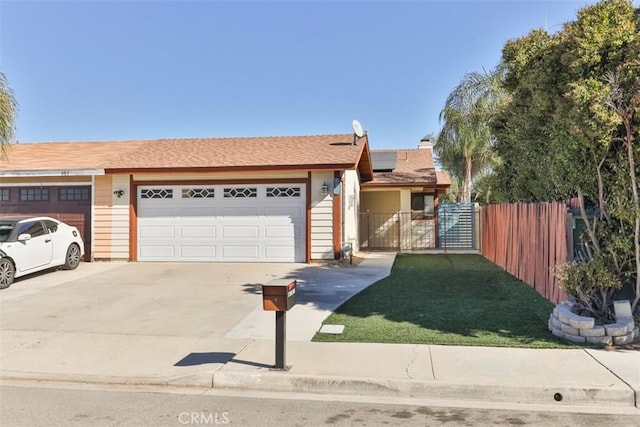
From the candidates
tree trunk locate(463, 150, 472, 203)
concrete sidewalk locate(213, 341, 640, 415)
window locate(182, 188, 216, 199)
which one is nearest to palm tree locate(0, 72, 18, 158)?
window locate(182, 188, 216, 199)

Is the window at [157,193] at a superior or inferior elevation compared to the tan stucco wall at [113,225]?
superior

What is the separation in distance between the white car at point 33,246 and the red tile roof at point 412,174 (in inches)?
460

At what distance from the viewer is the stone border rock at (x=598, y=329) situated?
19.5 feet

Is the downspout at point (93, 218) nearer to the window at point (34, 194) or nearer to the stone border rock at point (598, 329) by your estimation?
the window at point (34, 194)

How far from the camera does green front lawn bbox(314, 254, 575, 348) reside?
630 centimetres

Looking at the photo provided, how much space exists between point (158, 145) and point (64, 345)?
39.0 feet

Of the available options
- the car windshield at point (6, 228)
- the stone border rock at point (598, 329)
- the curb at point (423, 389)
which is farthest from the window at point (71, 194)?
the stone border rock at point (598, 329)

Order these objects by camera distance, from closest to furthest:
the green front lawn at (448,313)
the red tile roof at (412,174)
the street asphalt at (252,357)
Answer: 1. the street asphalt at (252,357)
2. the green front lawn at (448,313)
3. the red tile roof at (412,174)

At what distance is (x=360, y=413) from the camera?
431 centimetres

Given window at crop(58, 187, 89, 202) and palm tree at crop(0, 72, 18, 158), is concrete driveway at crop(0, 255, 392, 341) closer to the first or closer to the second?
window at crop(58, 187, 89, 202)

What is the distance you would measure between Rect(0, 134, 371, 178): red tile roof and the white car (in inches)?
102

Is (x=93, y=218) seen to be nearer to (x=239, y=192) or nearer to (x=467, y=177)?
(x=239, y=192)

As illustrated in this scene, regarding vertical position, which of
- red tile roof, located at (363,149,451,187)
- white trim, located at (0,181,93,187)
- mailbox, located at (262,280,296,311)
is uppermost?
red tile roof, located at (363,149,451,187)

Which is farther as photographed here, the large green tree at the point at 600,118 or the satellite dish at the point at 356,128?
the satellite dish at the point at 356,128
